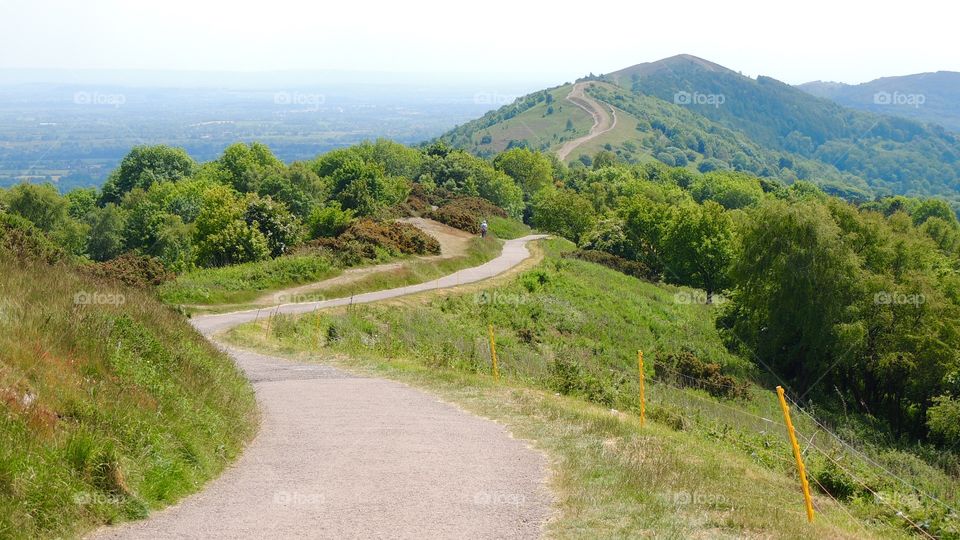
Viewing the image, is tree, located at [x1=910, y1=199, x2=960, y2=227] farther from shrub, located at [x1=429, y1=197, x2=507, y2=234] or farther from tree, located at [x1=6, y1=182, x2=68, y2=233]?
tree, located at [x1=6, y1=182, x2=68, y2=233]

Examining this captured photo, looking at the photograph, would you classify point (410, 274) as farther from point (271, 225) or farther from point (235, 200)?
point (235, 200)

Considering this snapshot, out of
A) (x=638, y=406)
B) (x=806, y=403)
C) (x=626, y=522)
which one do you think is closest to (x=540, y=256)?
(x=806, y=403)

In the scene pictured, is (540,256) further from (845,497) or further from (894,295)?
(845,497)

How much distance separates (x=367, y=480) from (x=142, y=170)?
336 feet

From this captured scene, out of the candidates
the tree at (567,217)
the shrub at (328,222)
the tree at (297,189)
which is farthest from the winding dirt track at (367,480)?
the tree at (567,217)

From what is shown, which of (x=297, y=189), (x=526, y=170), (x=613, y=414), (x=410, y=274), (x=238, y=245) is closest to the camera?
(x=613, y=414)

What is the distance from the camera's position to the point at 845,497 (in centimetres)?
1116

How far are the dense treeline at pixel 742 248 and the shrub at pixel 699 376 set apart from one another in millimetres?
6212

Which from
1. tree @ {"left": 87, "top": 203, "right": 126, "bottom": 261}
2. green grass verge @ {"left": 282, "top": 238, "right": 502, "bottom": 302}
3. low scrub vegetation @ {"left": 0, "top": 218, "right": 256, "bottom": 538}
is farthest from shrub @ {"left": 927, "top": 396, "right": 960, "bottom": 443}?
tree @ {"left": 87, "top": 203, "right": 126, "bottom": 261}

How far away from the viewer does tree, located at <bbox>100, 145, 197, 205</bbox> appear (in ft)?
328

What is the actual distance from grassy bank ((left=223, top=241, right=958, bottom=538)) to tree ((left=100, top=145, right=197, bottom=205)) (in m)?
75.3

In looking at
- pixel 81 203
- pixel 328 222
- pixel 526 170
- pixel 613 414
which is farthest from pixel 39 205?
pixel 613 414

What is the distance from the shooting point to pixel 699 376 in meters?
31.4

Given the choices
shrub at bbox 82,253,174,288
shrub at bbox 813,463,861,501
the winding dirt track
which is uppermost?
Result: the winding dirt track
